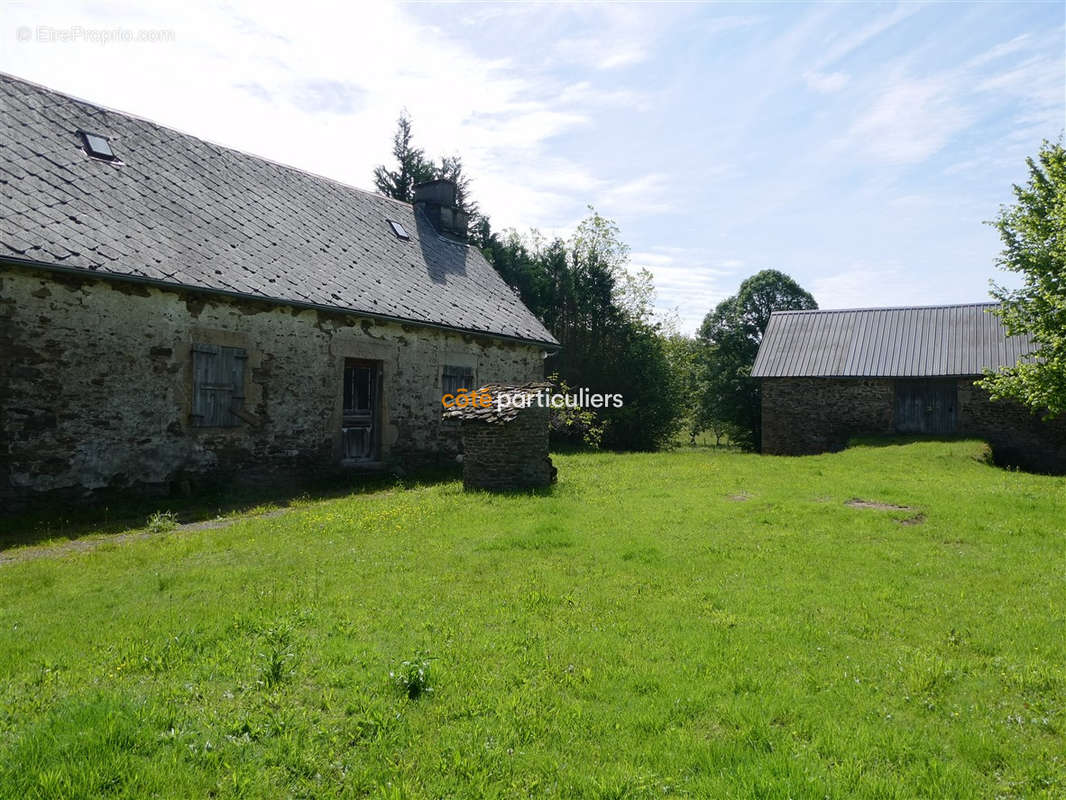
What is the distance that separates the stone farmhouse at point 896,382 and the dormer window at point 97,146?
19.7 metres

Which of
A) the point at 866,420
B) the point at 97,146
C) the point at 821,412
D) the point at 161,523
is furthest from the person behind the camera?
the point at 821,412

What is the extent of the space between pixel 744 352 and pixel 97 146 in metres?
29.8

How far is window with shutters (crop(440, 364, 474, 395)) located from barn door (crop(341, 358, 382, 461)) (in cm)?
174

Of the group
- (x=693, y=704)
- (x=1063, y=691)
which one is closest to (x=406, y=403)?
(x=693, y=704)

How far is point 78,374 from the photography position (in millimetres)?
9062

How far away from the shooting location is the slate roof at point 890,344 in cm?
2000

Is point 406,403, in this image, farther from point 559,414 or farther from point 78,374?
point 559,414

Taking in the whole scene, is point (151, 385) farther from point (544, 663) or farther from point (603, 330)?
point (603, 330)

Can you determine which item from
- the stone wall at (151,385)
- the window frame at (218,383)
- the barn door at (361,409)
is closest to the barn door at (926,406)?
the stone wall at (151,385)

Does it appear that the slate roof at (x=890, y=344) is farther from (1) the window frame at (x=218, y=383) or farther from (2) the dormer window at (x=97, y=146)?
(2) the dormer window at (x=97, y=146)

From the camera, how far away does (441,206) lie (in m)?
19.7

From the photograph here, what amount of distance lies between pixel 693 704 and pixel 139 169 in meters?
12.9

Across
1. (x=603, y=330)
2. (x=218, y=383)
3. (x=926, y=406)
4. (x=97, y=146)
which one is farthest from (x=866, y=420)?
(x=97, y=146)

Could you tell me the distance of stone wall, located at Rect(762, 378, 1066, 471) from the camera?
18781 mm
